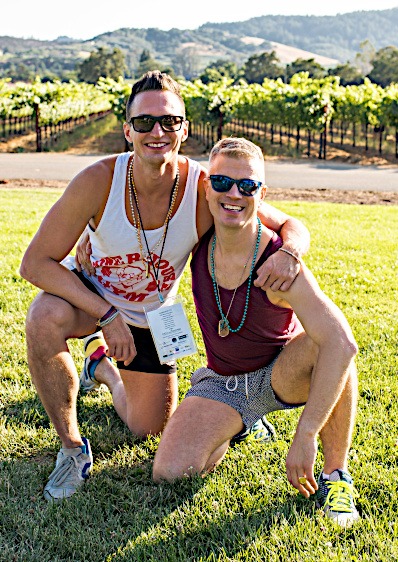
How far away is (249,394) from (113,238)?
1.05 meters

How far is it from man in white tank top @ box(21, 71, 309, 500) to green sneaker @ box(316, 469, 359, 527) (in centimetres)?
106

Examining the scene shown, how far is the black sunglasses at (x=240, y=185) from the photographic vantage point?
2938 mm

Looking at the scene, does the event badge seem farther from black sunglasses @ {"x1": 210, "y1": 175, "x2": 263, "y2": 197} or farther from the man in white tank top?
black sunglasses @ {"x1": 210, "y1": 175, "x2": 263, "y2": 197}

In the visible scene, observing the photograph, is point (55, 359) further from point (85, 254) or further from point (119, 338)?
point (85, 254)

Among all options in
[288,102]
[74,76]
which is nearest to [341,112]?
[288,102]

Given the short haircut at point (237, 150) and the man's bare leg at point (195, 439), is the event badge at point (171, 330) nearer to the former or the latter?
the man's bare leg at point (195, 439)

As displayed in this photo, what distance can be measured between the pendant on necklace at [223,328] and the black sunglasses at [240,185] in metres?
0.64

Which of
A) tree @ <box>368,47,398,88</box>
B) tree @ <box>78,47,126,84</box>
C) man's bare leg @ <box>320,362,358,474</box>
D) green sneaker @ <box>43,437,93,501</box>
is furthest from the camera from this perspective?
tree @ <box>78,47,126,84</box>

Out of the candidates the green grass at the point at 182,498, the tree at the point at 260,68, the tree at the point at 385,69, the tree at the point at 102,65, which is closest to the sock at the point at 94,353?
the green grass at the point at 182,498

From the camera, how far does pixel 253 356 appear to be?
10.7 feet

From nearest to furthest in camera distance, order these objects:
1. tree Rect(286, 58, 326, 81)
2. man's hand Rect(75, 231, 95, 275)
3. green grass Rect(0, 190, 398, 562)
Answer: green grass Rect(0, 190, 398, 562) → man's hand Rect(75, 231, 95, 275) → tree Rect(286, 58, 326, 81)

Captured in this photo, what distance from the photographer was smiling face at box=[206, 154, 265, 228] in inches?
116

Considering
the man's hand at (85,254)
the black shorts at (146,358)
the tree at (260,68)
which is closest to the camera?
the man's hand at (85,254)

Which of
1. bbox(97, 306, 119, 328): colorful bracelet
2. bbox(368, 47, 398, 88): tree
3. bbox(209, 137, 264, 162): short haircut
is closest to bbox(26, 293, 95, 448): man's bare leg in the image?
bbox(97, 306, 119, 328): colorful bracelet
